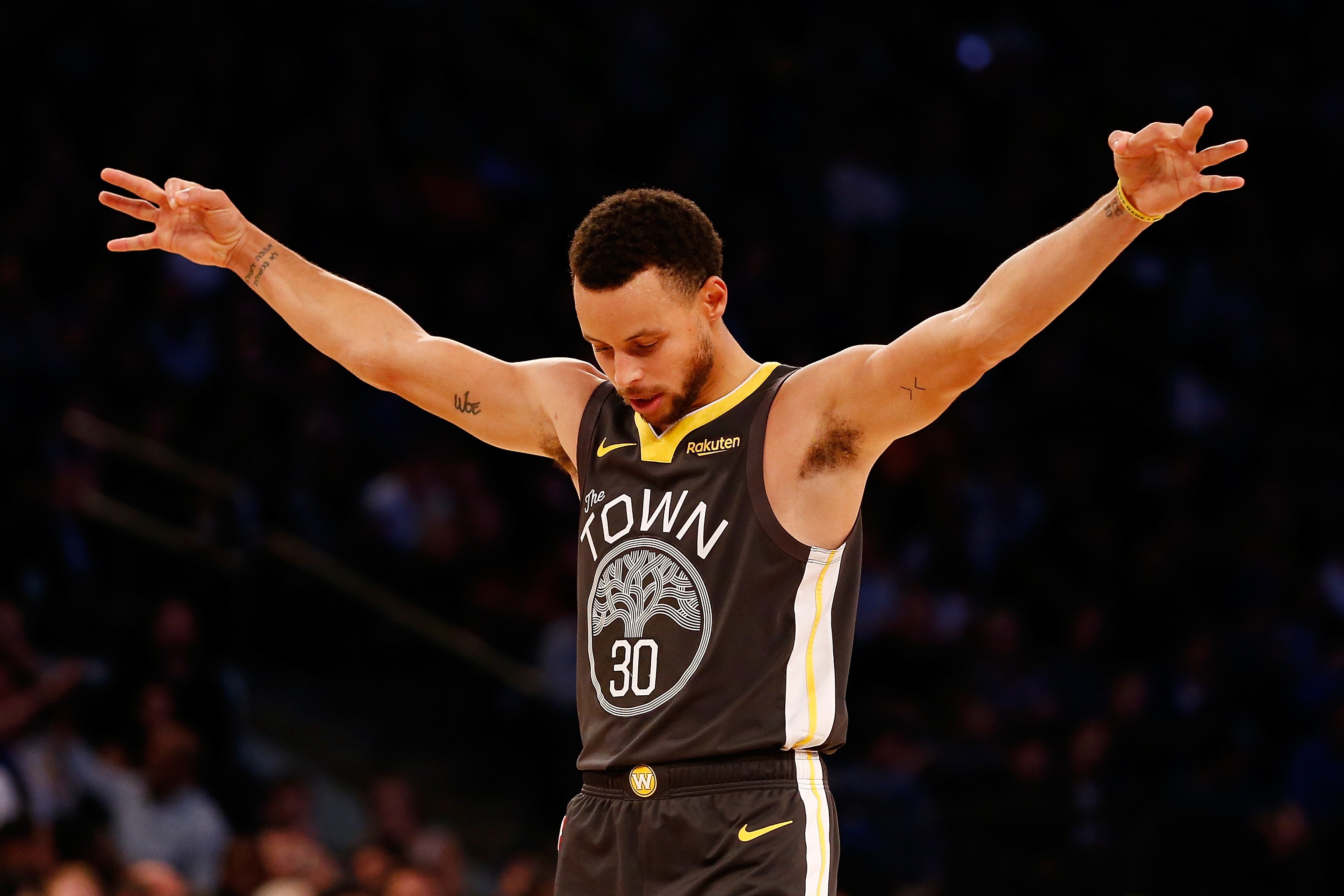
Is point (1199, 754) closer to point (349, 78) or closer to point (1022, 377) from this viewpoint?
point (1022, 377)

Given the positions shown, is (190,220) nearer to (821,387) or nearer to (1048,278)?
(821,387)

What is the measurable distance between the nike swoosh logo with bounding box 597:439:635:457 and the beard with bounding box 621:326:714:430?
8 cm

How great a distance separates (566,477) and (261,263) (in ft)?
21.3

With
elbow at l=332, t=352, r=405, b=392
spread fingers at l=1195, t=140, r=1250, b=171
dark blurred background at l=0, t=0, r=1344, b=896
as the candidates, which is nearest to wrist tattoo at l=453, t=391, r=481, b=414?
elbow at l=332, t=352, r=405, b=392

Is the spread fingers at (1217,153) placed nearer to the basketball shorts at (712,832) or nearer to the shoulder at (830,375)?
the shoulder at (830,375)

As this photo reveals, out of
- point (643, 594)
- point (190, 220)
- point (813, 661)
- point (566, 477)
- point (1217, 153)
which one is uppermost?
point (566, 477)

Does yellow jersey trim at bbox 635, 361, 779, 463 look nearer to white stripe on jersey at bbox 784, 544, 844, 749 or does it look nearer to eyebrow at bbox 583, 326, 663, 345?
eyebrow at bbox 583, 326, 663, 345

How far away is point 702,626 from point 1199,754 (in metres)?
7.26

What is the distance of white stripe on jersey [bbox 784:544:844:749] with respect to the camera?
385 cm

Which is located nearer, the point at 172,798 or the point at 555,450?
the point at 555,450

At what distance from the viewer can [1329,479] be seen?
40.2 feet

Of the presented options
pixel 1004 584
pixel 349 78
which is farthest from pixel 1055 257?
pixel 349 78

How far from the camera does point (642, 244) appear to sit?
13.1 feet

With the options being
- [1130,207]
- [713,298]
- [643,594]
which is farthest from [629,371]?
[1130,207]
